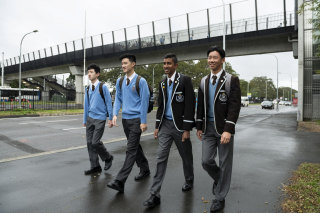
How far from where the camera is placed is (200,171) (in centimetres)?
472

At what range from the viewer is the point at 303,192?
11.6ft

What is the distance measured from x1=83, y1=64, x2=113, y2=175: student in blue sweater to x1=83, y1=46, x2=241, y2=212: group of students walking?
24.3 inches

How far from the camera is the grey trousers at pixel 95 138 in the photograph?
4316mm

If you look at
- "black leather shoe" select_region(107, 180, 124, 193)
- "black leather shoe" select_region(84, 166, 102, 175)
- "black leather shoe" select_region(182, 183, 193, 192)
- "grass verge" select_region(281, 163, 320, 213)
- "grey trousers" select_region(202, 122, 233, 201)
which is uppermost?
"grey trousers" select_region(202, 122, 233, 201)

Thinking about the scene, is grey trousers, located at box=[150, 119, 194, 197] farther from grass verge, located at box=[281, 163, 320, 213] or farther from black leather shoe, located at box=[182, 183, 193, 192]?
grass verge, located at box=[281, 163, 320, 213]

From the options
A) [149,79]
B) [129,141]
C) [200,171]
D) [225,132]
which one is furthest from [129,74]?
[149,79]

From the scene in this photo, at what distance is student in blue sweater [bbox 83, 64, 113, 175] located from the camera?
4344mm

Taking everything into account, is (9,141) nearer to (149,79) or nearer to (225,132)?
(225,132)

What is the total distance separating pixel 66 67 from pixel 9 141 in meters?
33.7

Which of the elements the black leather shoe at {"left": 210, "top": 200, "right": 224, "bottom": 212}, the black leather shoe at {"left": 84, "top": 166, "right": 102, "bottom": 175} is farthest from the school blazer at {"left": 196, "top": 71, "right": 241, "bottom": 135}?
the black leather shoe at {"left": 84, "top": 166, "right": 102, "bottom": 175}

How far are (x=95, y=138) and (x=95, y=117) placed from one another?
14.3 inches

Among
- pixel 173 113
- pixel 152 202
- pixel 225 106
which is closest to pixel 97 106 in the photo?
pixel 173 113

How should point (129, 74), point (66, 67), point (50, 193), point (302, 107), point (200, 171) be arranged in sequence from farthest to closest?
point (66, 67)
point (302, 107)
point (200, 171)
point (129, 74)
point (50, 193)

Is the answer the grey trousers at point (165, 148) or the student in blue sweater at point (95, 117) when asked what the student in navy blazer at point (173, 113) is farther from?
the student in blue sweater at point (95, 117)
